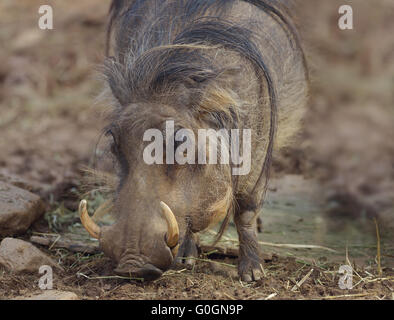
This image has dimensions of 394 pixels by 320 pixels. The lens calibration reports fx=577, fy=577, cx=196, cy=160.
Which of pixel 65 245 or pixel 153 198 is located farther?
pixel 65 245

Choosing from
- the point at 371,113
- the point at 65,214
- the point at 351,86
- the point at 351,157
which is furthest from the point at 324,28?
A: the point at 65,214

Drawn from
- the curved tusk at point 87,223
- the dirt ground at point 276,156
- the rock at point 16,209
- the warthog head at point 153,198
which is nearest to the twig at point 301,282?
the dirt ground at point 276,156

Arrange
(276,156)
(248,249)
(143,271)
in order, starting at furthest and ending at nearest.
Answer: (276,156) < (248,249) < (143,271)

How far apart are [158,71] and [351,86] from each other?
6.94 meters

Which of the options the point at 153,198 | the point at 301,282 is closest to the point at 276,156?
the point at 301,282

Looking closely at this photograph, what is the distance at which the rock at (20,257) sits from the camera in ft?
10.0

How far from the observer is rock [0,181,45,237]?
3488 millimetres

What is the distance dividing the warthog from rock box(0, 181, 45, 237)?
2.85 feet

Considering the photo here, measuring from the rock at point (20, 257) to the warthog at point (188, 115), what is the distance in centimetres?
A: 54

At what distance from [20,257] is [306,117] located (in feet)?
14.1

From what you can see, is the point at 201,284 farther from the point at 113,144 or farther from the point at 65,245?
the point at 65,245

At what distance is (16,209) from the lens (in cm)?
356

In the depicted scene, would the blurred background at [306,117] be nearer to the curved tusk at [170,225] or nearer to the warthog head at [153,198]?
the warthog head at [153,198]

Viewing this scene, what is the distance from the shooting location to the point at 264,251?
3.75 meters
